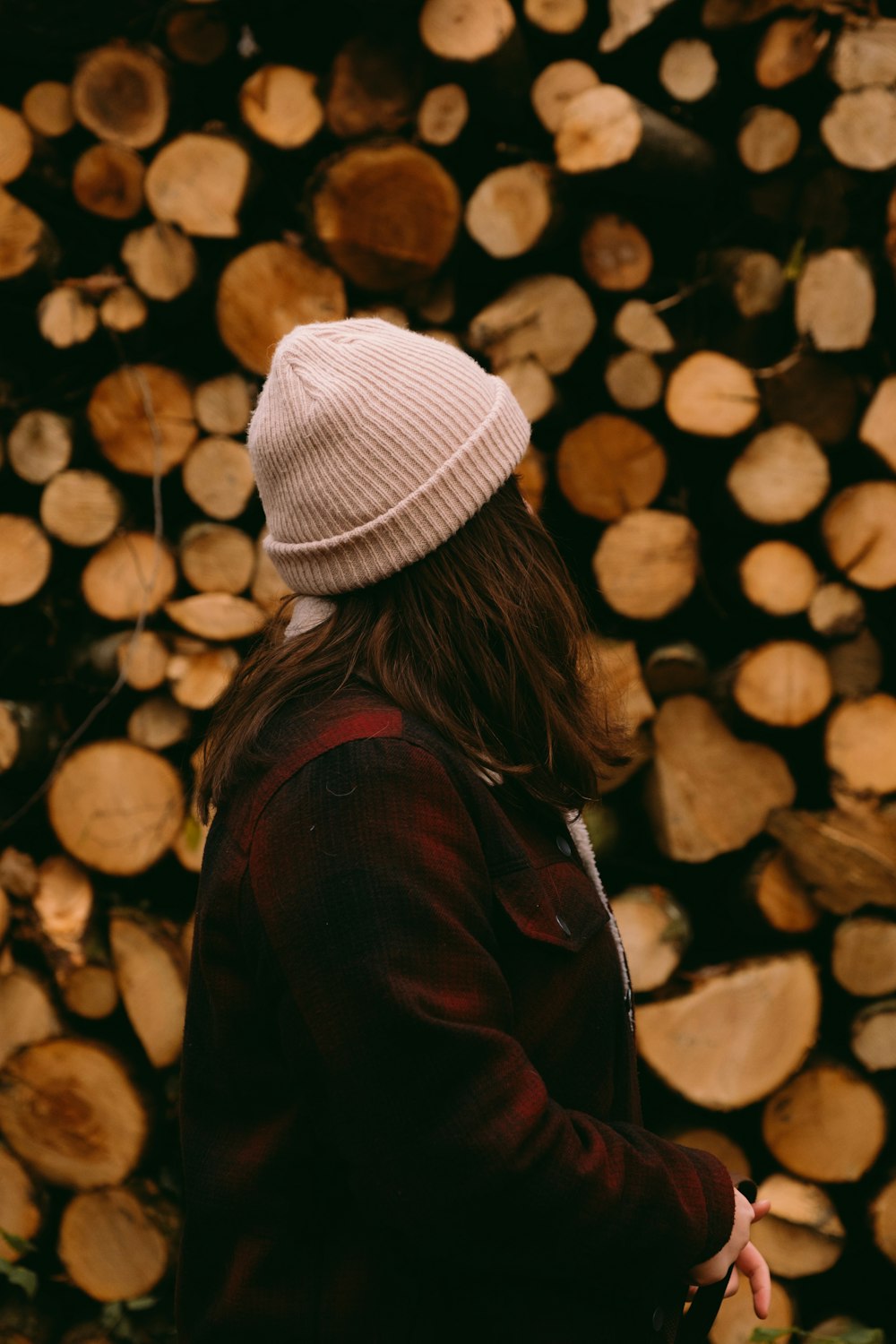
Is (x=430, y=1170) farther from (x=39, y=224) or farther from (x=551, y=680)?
(x=39, y=224)

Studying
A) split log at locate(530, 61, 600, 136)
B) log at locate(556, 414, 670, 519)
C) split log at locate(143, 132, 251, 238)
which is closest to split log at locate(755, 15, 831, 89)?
split log at locate(530, 61, 600, 136)

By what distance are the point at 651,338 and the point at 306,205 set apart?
0.74m

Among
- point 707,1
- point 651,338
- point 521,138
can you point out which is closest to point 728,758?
point 651,338

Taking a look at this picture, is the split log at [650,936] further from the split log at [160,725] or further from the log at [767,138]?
the log at [767,138]

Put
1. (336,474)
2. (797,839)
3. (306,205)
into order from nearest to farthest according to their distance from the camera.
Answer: (336,474) → (797,839) → (306,205)

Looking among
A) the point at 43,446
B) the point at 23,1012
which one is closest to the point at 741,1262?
the point at 23,1012

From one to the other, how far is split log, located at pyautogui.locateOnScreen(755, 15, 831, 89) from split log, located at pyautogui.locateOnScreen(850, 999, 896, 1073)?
1.80m

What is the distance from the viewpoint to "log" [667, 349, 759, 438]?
198 cm

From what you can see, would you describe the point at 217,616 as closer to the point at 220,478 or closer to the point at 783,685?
the point at 220,478

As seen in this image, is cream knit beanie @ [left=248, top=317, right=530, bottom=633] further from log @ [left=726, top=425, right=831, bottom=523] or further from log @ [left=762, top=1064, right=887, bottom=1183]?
log @ [left=762, top=1064, right=887, bottom=1183]

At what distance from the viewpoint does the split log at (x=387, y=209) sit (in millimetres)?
1995

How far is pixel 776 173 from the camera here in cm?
210

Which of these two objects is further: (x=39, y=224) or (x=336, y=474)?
(x=39, y=224)

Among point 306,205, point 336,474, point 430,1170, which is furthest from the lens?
point 306,205
